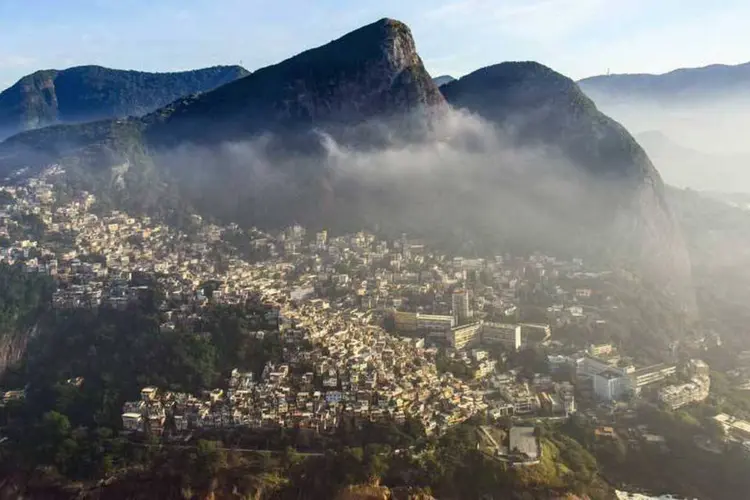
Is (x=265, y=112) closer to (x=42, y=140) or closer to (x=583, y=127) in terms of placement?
(x=42, y=140)

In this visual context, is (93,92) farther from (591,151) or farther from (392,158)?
(591,151)

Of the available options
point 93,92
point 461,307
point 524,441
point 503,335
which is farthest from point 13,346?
point 93,92

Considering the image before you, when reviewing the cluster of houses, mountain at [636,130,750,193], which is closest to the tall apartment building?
the cluster of houses

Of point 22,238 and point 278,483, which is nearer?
point 278,483

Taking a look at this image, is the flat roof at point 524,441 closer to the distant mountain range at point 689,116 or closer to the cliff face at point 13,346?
the cliff face at point 13,346

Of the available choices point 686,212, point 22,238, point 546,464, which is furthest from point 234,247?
point 686,212

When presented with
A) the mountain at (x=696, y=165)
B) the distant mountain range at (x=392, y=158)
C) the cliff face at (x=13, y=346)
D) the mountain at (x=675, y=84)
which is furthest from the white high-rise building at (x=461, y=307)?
the mountain at (x=675, y=84)
